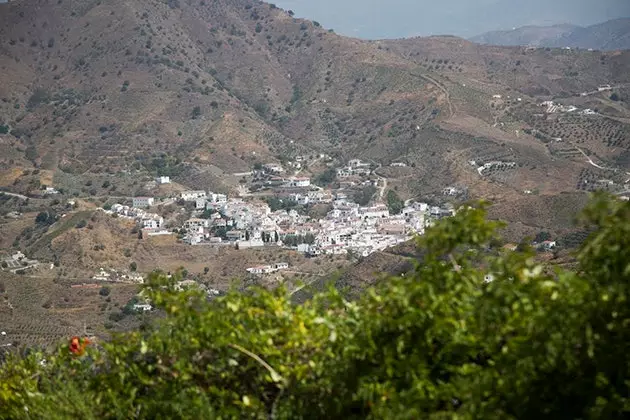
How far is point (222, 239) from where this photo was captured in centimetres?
5334

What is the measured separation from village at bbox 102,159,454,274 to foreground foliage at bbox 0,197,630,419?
3943cm

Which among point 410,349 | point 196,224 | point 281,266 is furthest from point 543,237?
point 410,349

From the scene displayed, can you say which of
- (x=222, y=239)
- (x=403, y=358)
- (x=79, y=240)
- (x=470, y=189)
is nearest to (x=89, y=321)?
(x=79, y=240)

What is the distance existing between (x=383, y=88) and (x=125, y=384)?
252 feet

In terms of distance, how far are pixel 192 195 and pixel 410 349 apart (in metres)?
58.8

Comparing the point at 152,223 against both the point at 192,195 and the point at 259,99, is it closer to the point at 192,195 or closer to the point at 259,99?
the point at 192,195

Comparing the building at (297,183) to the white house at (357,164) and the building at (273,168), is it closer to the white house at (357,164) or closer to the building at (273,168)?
the building at (273,168)

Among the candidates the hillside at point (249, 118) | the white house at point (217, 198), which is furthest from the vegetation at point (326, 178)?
the white house at point (217, 198)

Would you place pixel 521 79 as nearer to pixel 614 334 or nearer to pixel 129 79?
pixel 129 79

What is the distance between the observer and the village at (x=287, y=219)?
5081cm

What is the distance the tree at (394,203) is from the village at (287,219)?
0.15m

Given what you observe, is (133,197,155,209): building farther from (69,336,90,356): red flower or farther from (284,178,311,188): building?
(69,336,90,356): red flower

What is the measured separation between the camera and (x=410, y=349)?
4.84 metres

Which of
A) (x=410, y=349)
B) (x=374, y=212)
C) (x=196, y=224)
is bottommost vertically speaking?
(x=196, y=224)
